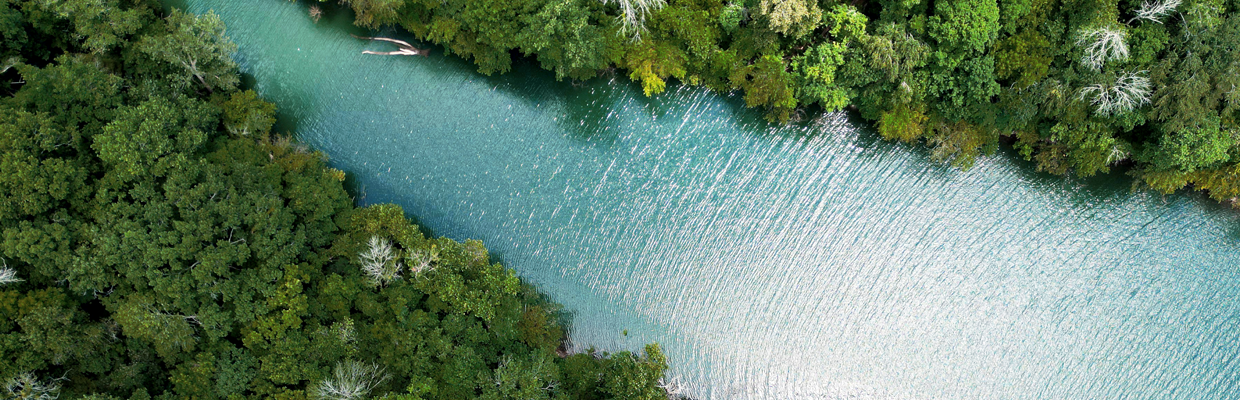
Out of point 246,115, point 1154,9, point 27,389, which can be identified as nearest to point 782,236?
point 1154,9

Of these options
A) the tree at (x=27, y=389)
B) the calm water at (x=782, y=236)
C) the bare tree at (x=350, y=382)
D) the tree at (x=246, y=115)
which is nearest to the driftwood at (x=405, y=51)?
the calm water at (x=782, y=236)

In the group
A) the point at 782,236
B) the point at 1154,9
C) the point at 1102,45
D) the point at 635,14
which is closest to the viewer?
the point at 1102,45

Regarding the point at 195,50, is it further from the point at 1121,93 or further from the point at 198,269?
the point at 1121,93

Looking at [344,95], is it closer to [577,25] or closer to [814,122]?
[577,25]

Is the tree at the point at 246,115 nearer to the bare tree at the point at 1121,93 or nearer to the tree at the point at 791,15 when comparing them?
the tree at the point at 791,15

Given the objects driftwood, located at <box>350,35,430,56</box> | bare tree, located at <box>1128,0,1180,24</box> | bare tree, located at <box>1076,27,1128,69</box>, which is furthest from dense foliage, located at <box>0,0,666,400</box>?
bare tree, located at <box>1128,0,1180,24</box>

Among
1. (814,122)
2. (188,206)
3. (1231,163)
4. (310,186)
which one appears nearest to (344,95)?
(310,186)
